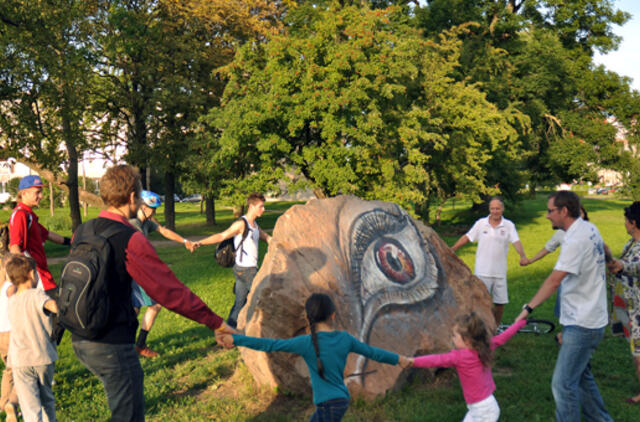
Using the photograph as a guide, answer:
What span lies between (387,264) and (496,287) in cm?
215

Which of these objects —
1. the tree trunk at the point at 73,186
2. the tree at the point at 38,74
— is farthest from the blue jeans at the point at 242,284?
the tree trunk at the point at 73,186

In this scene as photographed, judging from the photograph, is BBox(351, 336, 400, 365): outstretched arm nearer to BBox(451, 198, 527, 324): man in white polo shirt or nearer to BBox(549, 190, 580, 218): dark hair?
BBox(549, 190, 580, 218): dark hair

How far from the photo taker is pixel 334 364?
Answer: 3430mm

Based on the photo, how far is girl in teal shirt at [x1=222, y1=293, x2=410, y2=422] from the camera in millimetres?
3375

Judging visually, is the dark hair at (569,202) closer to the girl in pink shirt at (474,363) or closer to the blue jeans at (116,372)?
the girl in pink shirt at (474,363)

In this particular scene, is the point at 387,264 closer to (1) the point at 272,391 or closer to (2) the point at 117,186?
(1) the point at 272,391

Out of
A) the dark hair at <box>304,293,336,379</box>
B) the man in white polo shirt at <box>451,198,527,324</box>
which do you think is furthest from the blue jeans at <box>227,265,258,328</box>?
the dark hair at <box>304,293,336,379</box>

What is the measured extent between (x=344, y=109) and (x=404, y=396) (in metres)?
11.8

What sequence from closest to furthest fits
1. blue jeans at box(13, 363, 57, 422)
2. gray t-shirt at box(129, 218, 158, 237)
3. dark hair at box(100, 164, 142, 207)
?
dark hair at box(100, 164, 142, 207)
blue jeans at box(13, 363, 57, 422)
gray t-shirt at box(129, 218, 158, 237)

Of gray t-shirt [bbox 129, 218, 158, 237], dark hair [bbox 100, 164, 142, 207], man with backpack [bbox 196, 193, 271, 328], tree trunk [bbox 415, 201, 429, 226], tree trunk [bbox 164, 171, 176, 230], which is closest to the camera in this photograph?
dark hair [bbox 100, 164, 142, 207]

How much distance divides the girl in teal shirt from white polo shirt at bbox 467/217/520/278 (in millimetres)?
4236

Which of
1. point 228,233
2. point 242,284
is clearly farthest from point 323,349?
point 242,284

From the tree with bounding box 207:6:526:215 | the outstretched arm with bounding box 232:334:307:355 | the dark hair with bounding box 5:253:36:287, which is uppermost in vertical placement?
the tree with bounding box 207:6:526:215

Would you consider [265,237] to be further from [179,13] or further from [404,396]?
[179,13]
